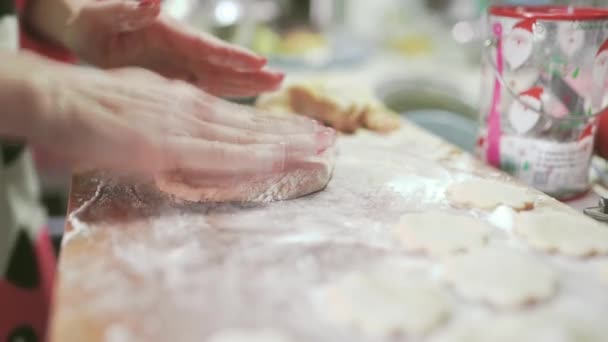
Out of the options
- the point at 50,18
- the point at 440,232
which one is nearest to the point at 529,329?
the point at 440,232

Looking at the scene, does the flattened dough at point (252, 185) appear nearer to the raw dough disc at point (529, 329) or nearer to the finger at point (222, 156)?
the finger at point (222, 156)

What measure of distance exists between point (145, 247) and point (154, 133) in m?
0.13

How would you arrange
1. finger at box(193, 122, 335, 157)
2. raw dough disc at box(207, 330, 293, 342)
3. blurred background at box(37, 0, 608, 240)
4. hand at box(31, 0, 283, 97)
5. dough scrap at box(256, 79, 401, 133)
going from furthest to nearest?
blurred background at box(37, 0, 608, 240) < dough scrap at box(256, 79, 401, 133) < hand at box(31, 0, 283, 97) < finger at box(193, 122, 335, 157) < raw dough disc at box(207, 330, 293, 342)

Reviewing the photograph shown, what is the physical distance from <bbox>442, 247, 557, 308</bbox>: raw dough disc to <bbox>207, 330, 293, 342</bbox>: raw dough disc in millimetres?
190

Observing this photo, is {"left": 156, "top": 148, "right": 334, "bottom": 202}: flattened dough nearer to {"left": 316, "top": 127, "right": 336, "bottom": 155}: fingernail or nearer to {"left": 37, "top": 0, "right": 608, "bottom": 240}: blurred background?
{"left": 316, "top": 127, "right": 336, "bottom": 155}: fingernail

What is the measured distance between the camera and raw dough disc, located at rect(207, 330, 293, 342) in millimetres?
463

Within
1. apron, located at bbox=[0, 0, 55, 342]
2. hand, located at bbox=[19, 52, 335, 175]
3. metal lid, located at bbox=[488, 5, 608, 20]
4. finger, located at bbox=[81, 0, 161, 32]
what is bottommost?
apron, located at bbox=[0, 0, 55, 342]

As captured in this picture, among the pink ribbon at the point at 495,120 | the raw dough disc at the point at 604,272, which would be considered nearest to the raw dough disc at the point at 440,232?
the raw dough disc at the point at 604,272

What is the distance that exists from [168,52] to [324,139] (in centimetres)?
35

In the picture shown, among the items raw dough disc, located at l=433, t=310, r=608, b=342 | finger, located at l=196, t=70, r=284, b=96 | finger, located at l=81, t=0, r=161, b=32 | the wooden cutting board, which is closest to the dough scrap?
finger, located at l=196, t=70, r=284, b=96

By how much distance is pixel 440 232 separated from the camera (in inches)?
25.8

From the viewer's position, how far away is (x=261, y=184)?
74cm

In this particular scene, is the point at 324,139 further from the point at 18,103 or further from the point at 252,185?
the point at 18,103

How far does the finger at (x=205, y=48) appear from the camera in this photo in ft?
3.08
